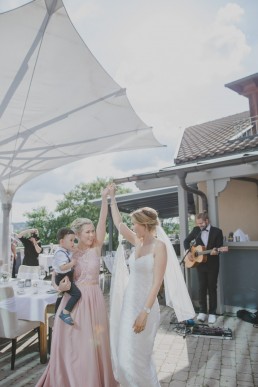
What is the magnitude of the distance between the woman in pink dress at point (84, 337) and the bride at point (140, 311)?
17 centimetres

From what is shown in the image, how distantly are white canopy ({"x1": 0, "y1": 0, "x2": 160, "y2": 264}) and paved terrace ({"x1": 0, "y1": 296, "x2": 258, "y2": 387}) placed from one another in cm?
394

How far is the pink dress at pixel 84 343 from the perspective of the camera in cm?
279

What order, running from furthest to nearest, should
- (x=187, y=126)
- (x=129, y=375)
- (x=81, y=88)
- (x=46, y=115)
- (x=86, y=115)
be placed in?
(x=187, y=126) → (x=86, y=115) → (x=46, y=115) → (x=81, y=88) → (x=129, y=375)

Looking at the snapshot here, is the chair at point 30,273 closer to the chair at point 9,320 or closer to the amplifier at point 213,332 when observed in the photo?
the chair at point 9,320

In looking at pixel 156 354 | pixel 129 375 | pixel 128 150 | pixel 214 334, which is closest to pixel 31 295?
pixel 156 354

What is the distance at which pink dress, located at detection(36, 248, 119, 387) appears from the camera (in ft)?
9.14

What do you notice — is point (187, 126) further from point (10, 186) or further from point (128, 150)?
point (10, 186)

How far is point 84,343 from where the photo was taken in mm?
2824

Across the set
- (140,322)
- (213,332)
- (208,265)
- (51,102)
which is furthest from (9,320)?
(208,265)

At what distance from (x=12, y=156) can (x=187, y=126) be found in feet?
37.9

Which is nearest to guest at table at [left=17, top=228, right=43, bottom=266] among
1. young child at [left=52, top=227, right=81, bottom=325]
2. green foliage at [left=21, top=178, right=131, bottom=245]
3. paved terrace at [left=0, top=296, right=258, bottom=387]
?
paved terrace at [left=0, top=296, right=258, bottom=387]

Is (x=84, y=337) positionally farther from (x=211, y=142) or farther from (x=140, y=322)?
(x=211, y=142)

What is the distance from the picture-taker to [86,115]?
602 centimetres

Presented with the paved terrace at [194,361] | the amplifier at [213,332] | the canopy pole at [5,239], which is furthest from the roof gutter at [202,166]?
the canopy pole at [5,239]
